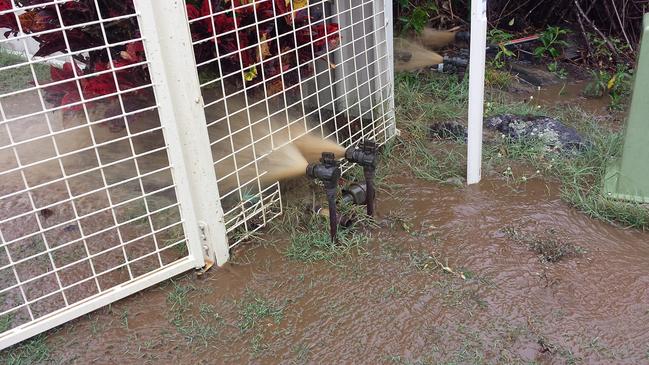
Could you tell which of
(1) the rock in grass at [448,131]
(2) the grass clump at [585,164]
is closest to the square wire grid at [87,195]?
(1) the rock in grass at [448,131]

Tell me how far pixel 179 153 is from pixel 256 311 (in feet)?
2.25

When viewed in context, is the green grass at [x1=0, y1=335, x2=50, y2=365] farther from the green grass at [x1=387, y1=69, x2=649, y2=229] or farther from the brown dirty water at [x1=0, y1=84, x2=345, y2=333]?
the green grass at [x1=387, y1=69, x2=649, y2=229]

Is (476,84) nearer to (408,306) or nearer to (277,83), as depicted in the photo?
(277,83)

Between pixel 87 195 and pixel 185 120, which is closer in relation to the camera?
pixel 185 120

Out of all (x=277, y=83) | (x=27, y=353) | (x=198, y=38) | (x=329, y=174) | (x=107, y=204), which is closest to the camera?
(x=27, y=353)

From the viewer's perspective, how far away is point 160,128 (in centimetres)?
236

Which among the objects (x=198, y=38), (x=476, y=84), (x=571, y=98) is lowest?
(x=571, y=98)

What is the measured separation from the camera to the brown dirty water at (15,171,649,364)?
2230 mm

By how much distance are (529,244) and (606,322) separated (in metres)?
0.52

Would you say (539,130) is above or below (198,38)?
below

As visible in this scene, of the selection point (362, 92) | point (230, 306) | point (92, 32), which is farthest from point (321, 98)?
point (230, 306)

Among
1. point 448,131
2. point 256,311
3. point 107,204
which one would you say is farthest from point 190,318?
point 448,131

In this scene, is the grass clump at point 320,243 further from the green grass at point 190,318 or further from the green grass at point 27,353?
the green grass at point 27,353

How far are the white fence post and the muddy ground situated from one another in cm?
19
